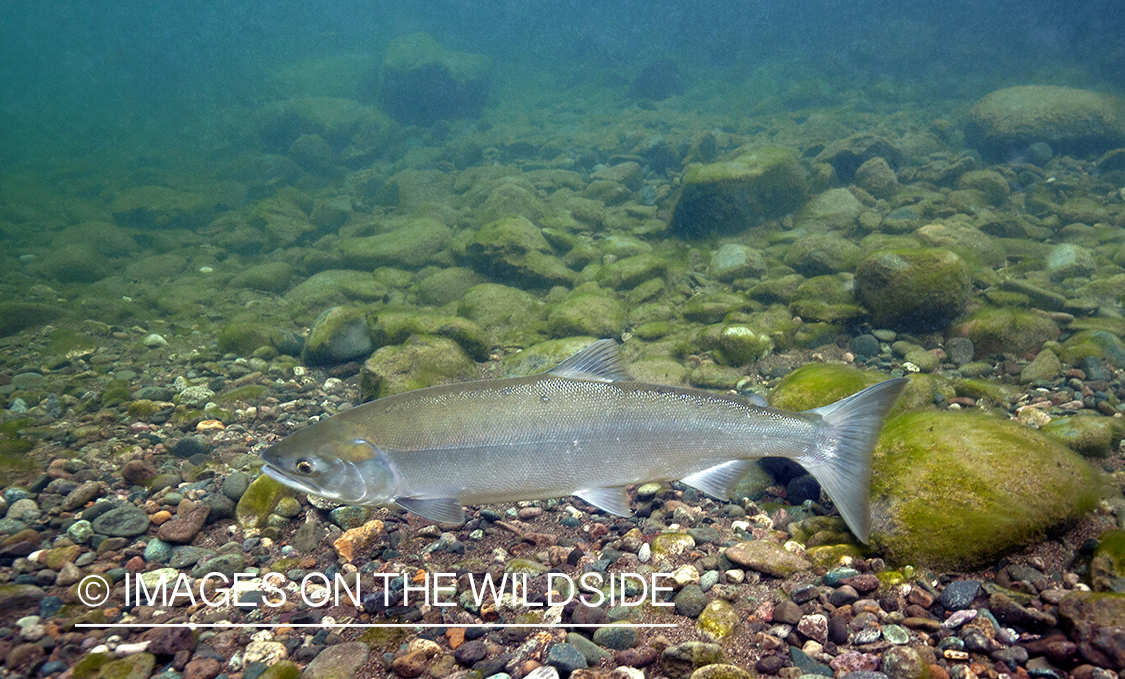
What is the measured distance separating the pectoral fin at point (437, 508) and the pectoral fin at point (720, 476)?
1.26 metres

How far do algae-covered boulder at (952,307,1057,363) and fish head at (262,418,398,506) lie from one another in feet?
22.3

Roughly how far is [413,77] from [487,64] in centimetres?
618

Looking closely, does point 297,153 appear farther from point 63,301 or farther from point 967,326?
point 967,326

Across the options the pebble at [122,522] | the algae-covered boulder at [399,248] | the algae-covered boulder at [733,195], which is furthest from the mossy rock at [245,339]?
the algae-covered boulder at [733,195]

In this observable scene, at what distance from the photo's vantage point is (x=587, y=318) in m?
7.52

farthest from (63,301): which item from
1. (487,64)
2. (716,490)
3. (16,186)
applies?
(487,64)

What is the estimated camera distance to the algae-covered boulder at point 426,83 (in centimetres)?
3073

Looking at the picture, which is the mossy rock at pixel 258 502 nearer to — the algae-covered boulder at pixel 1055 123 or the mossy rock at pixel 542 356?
the mossy rock at pixel 542 356

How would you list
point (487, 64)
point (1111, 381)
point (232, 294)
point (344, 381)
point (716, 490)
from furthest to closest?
1. point (487, 64)
2. point (232, 294)
3. point (344, 381)
4. point (1111, 381)
5. point (716, 490)

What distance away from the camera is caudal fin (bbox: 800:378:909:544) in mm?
2754

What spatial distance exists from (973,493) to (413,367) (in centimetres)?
515

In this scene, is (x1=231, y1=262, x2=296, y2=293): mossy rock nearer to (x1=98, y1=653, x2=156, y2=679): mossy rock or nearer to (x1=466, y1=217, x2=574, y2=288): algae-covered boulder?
(x1=466, y1=217, x2=574, y2=288): algae-covered boulder

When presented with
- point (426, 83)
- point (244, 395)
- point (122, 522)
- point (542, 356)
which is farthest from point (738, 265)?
point (426, 83)

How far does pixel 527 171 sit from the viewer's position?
1988cm
